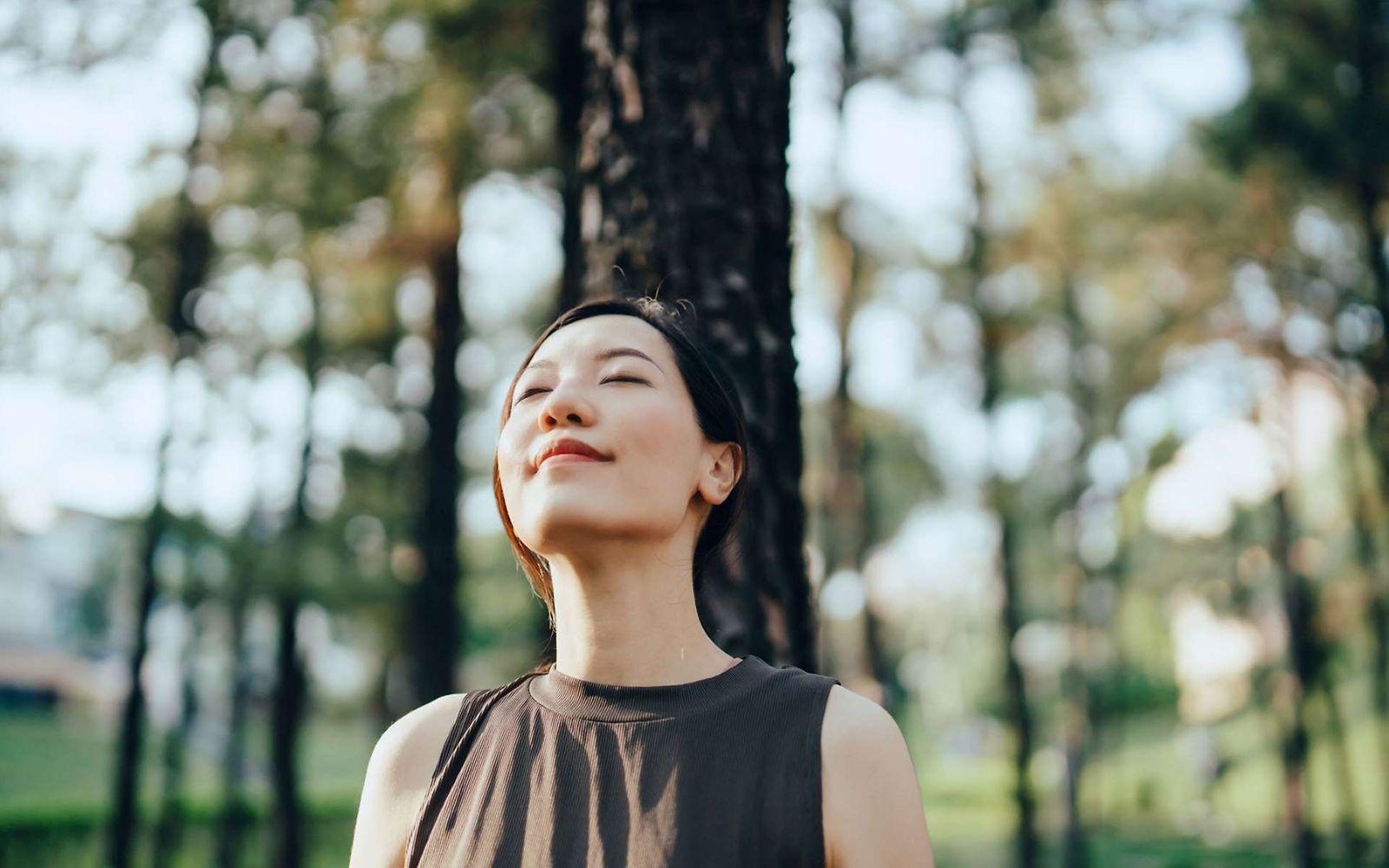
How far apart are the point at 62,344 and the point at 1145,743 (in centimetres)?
3451

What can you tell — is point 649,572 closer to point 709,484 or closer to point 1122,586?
point 709,484

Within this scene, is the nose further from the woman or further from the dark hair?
the dark hair

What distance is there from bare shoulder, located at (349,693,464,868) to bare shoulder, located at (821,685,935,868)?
66cm

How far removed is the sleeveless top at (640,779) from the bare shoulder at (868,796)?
0.07 ft

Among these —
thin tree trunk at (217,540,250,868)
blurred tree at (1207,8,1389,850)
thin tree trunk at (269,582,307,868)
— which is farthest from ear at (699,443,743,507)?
thin tree trunk at (217,540,250,868)

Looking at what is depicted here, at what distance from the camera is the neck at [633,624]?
1.73 meters

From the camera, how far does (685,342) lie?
6.22 feet

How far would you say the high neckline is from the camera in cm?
167

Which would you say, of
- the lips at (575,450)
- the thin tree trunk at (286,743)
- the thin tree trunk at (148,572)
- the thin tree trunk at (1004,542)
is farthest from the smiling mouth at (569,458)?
the thin tree trunk at (1004,542)

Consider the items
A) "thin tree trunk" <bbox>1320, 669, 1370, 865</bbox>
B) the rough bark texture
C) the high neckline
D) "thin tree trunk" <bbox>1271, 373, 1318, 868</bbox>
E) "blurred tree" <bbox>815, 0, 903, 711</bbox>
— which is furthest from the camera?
"thin tree trunk" <bbox>1320, 669, 1370, 865</bbox>

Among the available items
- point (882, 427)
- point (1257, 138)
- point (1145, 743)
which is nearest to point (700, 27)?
point (1257, 138)

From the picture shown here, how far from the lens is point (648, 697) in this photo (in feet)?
5.56

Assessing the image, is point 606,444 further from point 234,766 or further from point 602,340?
point 234,766

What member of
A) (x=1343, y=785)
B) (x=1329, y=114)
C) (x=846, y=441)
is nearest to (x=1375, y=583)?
(x=1343, y=785)
